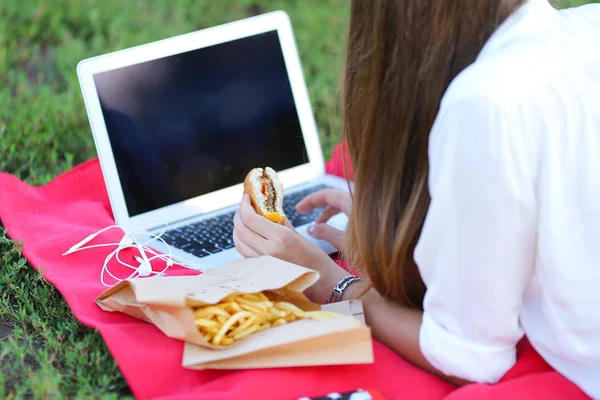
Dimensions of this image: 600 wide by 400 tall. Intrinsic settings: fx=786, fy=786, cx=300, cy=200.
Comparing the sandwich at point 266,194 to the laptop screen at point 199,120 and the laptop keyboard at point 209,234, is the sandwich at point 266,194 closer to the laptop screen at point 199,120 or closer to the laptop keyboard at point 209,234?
the laptop keyboard at point 209,234

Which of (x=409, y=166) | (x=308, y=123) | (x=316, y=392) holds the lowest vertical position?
(x=316, y=392)

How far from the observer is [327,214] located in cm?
206

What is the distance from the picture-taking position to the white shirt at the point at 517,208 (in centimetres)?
117

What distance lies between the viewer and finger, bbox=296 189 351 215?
1985 millimetres

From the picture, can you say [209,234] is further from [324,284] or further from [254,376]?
[254,376]

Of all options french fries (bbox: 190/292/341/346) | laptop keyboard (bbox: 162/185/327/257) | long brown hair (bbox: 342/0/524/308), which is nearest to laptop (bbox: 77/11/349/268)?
laptop keyboard (bbox: 162/185/327/257)

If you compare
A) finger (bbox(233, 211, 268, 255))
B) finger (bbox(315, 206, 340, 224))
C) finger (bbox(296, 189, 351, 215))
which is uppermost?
finger (bbox(233, 211, 268, 255))

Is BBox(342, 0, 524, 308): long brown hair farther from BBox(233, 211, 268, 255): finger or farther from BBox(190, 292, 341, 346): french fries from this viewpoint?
BBox(233, 211, 268, 255): finger

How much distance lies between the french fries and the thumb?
0.53 metres

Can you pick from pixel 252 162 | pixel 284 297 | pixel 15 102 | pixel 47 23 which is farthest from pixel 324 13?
pixel 284 297

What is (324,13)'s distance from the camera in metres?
3.96

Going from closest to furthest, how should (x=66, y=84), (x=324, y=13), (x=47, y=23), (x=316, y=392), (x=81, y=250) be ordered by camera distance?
(x=316, y=392) < (x=81, y=250) < (x=66, y=84) < (x=47, y=23) < (x=324, y=13)

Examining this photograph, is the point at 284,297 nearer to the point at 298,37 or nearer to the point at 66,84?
the point at 66,84

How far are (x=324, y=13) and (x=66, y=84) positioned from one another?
54.6 inches
